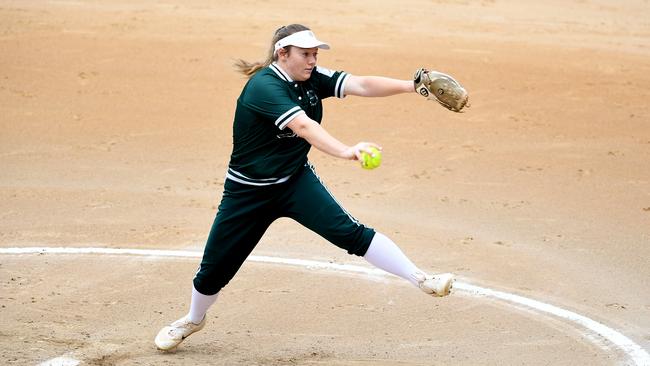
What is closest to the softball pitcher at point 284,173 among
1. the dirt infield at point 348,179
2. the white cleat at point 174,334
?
the white cleat at point 174,334

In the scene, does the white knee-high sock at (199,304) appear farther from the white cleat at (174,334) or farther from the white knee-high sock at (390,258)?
the white knee-high sock at (390,258)

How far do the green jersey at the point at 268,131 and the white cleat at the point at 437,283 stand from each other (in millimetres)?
916

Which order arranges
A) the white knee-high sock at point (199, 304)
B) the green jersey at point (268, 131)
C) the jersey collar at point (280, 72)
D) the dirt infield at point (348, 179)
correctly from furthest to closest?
the dirt infield at point (348, 179)
the white knee-high sock at point (199, 304)
the jersey collar at point (280, 72)
the green jersey at point (268, 131)

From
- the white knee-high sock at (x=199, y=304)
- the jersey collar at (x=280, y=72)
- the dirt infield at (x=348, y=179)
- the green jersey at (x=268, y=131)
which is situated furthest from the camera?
the dirt infield at (x=348, y=179)

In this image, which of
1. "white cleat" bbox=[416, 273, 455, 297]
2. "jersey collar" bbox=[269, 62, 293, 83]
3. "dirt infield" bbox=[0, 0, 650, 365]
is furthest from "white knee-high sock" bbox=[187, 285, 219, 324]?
"jersey collar" bbox=[269, 62, 293, 83]

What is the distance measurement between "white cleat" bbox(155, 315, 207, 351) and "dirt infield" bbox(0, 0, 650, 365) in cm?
7

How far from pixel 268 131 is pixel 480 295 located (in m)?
2.35

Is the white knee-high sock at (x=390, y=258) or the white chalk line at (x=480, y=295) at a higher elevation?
the white knee-high sock at (x=390, y=258)

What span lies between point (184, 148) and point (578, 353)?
667cm

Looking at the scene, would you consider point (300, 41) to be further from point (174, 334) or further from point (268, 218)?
point (174, 334)

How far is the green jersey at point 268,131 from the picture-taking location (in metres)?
5.73

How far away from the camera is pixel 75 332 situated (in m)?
6.49

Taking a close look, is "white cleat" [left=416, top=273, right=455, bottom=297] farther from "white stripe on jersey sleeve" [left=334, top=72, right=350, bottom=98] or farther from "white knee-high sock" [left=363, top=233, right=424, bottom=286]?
"white stripe on jersey sleeve" [left=334, top=72, right=350, bottom=98]

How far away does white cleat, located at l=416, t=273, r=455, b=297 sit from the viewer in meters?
5.76
